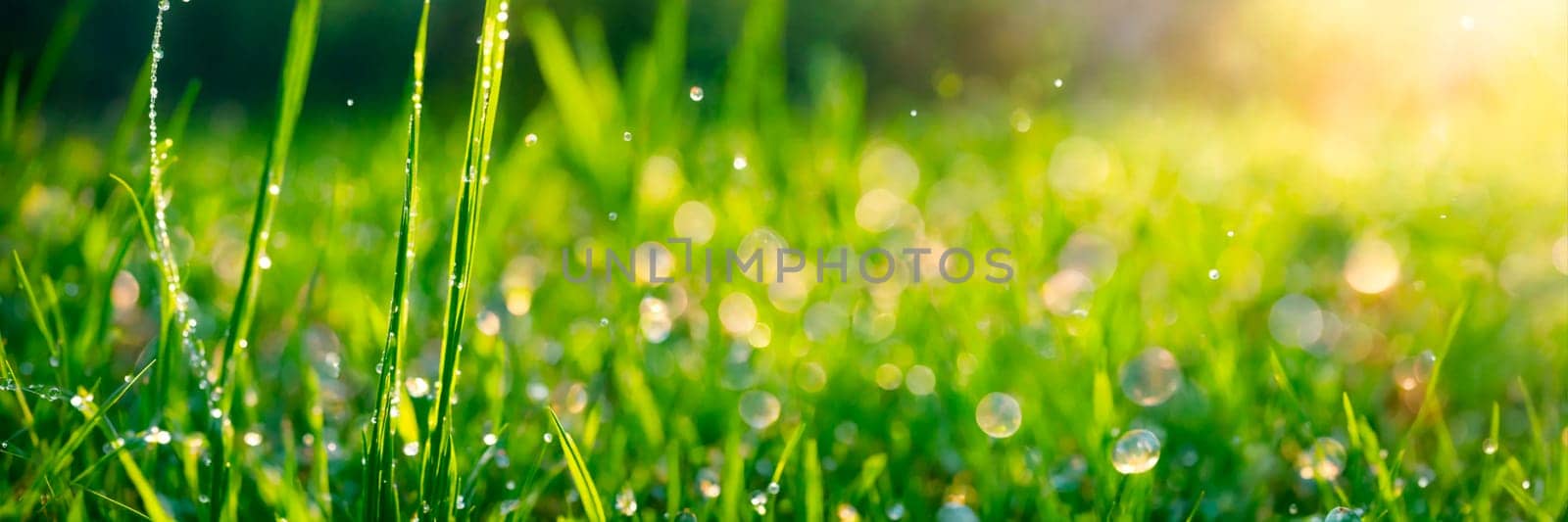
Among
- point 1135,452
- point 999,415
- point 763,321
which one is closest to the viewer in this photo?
point 1135,452

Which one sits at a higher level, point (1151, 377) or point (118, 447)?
point (118, 447)

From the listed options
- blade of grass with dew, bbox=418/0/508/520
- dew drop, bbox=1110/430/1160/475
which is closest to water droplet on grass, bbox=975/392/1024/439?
dew drop, bbox=1110/430/1160/475

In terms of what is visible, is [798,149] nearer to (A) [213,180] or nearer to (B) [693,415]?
(B) [693,415]

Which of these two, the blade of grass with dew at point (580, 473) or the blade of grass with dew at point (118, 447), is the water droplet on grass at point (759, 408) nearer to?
the blade of grass with dew at point (580, 473)

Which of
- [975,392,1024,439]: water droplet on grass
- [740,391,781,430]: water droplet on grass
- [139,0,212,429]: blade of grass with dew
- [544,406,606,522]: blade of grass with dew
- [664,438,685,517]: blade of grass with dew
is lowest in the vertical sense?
[740,391,781,430]: water droplet on grass

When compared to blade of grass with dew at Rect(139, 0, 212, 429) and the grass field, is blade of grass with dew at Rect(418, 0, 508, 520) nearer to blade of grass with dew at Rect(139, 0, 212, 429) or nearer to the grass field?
the grass field

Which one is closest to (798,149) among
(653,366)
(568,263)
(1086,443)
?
(568,263)

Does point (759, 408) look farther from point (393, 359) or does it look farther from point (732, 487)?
point (393, 359)

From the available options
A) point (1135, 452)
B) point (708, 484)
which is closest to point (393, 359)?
point (708, 484)
